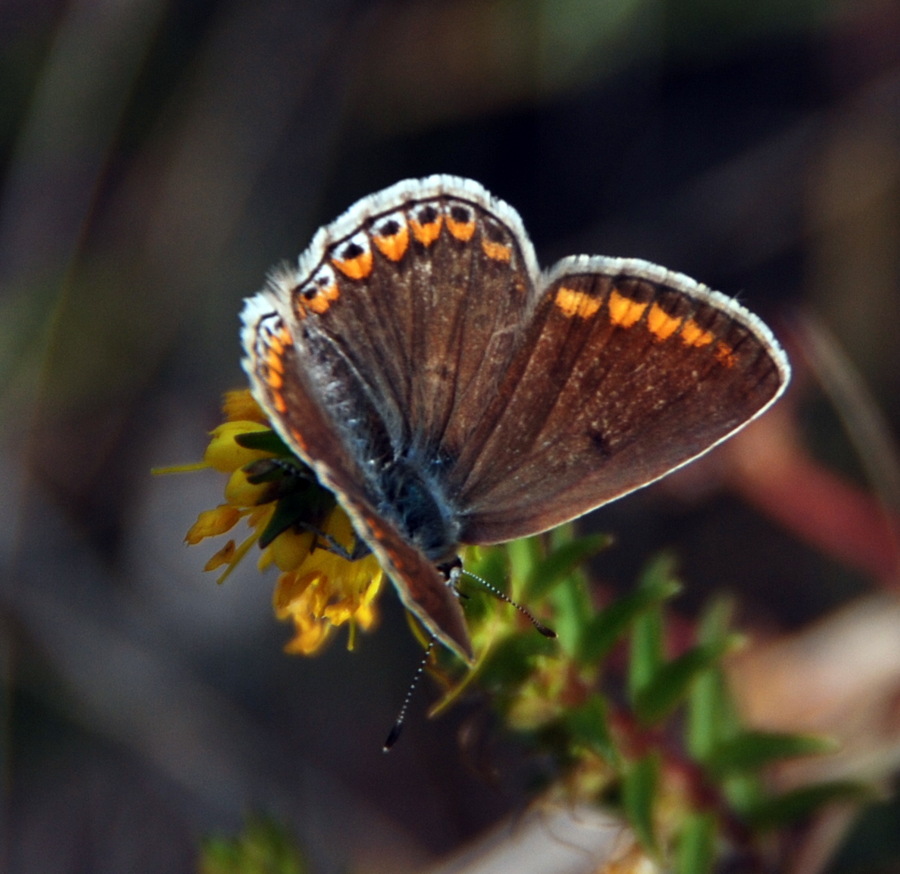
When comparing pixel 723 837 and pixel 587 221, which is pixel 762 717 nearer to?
pixel 723 837

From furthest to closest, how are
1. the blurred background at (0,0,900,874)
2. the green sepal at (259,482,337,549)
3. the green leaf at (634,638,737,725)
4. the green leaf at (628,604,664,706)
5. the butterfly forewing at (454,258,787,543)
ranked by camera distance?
1. the blurred background at (0,0,900,874)
2. the green leaf at (628,604,664,706)
3. the green leaf at (634,638,737,725)
4. the butterfly forewing at (454,258,787,543)
5. the green sepal at (259,482,337,549)

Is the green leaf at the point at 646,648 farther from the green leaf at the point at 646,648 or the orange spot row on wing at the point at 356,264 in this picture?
the orange spot row on wing at the point at 356,264

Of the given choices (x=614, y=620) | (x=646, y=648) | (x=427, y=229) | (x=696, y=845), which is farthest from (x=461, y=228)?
(x=696, y=845)

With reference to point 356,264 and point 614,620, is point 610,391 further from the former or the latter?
point 356,264

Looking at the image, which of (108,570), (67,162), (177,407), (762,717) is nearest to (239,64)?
(67,162)

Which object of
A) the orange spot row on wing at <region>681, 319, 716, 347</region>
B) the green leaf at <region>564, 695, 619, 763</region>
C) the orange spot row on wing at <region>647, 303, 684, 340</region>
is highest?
the orange spot row on wing at <region>647, 303, 684, 340</region>

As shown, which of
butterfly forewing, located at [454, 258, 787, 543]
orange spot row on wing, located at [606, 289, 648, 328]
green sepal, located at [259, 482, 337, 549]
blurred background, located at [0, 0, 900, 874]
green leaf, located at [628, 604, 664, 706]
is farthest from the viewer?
blurred background, located at [0, 0, 900, 874]

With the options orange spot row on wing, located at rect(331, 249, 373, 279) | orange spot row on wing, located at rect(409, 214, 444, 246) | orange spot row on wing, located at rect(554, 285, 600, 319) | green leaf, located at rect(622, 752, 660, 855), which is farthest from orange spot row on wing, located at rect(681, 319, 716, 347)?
green leaf, located at rect(622, 752, 660, 855)

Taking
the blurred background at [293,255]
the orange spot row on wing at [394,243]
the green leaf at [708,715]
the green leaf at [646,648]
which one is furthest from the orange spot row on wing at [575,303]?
the blurred background at [293,255]

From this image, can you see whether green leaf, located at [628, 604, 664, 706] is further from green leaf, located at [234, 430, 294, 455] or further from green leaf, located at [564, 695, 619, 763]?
green leaf, located at [234, 430, 294, 455]
